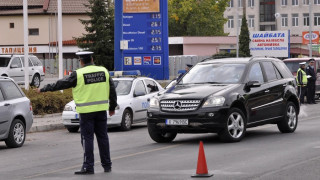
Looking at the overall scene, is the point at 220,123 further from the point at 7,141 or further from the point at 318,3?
the point at 318,3

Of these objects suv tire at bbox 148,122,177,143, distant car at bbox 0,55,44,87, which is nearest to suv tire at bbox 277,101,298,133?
suv tire at bbox 148,122,177,143

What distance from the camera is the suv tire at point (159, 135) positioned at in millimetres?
16141

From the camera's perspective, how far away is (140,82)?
74.2ft

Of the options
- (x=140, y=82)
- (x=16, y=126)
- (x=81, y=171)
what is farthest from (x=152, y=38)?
(x=81, y=171)

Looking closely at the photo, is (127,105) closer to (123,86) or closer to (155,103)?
(123,86)

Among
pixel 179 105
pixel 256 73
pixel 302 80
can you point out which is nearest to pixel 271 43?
pixel 302 80

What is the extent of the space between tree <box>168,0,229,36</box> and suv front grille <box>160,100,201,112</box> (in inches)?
2910

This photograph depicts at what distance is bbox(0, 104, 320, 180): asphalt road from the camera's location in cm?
1137

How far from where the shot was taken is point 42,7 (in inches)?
3381

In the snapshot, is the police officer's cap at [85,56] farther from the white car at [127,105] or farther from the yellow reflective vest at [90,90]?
the white car at [127,105]

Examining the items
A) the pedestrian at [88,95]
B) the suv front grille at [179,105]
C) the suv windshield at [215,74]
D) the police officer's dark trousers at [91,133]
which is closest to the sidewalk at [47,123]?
the suv windshield at [215,74]

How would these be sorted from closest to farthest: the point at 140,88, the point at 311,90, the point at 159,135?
the point at 159,135, the point at 140,88, the point at 311,90

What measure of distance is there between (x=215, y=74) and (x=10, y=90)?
454cm

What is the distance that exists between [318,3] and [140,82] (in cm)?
9743
